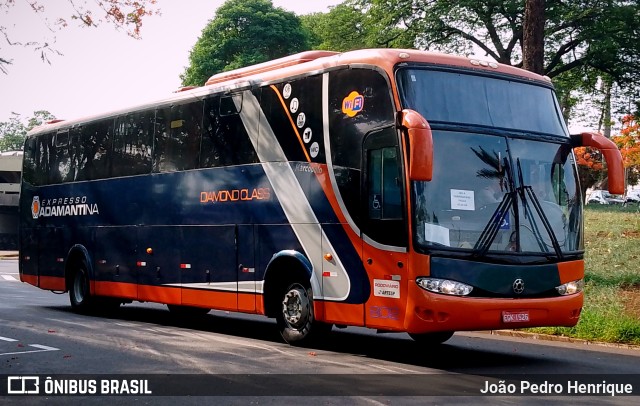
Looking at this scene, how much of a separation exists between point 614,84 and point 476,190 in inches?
1145

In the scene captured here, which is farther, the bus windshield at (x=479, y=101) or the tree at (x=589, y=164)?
the tree at (x=589, y=164)

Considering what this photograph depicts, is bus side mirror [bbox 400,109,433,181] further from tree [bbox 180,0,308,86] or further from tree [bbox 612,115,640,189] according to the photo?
tree [bbox 180,0,308,86]

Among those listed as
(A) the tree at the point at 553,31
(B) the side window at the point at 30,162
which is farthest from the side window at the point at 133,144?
(A) the tree at the point at 553,31

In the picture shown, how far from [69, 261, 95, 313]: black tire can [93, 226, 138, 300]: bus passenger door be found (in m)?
0.43

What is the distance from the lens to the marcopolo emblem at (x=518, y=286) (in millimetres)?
11852

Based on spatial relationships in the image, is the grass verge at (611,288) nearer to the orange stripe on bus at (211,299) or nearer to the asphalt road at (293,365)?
the asphalt road at (293,365)

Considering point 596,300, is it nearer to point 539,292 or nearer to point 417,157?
point 539,292

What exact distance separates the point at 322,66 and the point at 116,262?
23.4ft

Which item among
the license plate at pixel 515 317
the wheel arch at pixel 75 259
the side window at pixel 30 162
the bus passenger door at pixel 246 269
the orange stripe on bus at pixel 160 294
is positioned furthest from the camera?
the side window at pixel 30 162

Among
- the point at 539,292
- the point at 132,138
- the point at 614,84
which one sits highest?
the point at 614,84

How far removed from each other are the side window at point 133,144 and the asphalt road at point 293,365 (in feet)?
9.44

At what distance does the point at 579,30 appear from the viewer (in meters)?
38.6

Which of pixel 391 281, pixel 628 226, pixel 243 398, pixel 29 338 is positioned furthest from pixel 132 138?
pixel 628 226

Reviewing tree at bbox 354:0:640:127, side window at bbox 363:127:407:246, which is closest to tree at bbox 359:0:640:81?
tree at bbox 354:0:640:127
